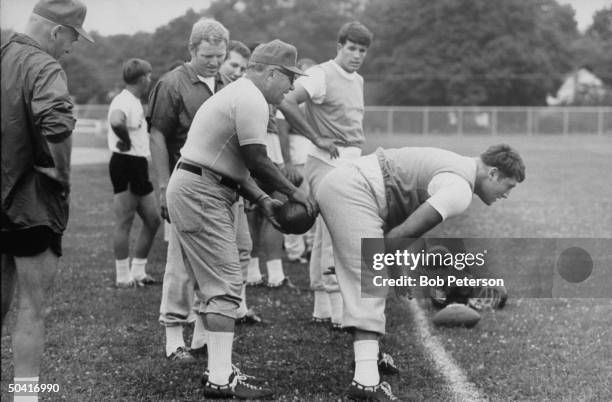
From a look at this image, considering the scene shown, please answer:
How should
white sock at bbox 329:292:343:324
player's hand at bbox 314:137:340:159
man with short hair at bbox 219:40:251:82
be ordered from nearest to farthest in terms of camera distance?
player's hand at bbox 314:137:340:159
white sock at bbox 329:292:343:324
man with short hair at bbox 219:40:251:82

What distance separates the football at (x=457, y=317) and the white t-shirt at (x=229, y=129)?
2535 millimetres

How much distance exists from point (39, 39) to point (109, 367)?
92.4 inches

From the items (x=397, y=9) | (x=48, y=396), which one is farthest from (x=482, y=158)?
(x=397, y=9)

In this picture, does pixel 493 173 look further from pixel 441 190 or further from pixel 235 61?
pixel 235 61

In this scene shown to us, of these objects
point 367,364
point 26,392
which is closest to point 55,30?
point 26,392

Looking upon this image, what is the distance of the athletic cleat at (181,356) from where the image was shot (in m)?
5.63

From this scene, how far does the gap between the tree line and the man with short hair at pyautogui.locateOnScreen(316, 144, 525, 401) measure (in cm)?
5546

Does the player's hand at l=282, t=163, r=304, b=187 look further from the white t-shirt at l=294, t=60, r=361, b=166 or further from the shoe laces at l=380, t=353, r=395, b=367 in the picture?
the shoe laces at l=380, t=353, r=395, b=367

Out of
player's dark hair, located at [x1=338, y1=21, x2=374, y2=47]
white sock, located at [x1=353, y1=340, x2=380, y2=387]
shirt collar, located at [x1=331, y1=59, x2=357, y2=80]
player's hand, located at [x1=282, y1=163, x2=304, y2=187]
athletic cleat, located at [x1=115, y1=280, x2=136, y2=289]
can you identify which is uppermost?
player's dark hair, located at [x1=338, y1=21, x2=374, y2=47]

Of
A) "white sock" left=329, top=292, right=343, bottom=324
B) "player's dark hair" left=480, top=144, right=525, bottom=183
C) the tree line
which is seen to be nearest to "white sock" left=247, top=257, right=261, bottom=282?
"white sock" left=329, top=292, right=343, bottom=324

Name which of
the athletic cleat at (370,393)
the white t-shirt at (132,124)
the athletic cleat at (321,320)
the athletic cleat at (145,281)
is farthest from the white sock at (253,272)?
the athletic cleat at (370,393)

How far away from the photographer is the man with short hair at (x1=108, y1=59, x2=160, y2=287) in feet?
27.0

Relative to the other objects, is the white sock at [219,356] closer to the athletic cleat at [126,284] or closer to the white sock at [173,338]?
the white sock at [173,338]

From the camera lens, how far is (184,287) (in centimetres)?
569
